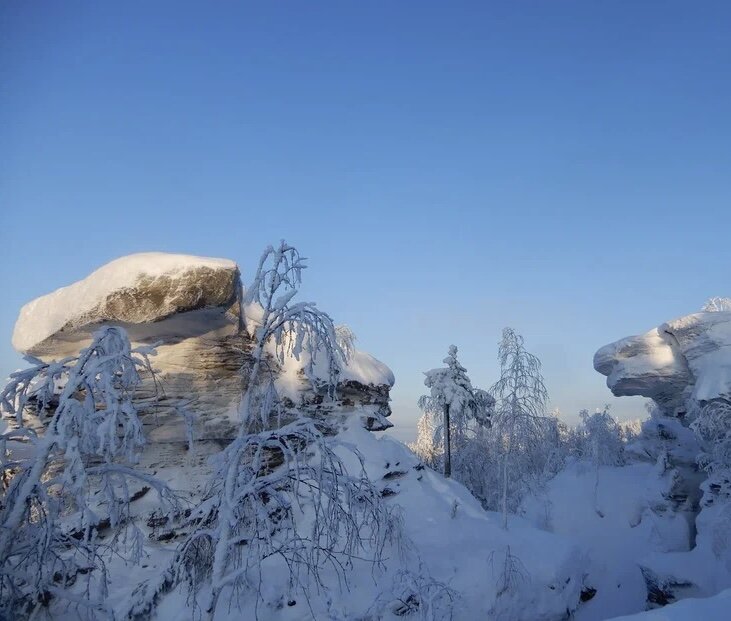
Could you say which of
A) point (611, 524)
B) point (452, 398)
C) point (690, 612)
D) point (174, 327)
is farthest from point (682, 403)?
point (174, 327)

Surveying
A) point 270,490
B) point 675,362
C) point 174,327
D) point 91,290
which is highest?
point 675,362

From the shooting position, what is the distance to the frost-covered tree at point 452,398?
28.2m

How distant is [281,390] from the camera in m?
17.7

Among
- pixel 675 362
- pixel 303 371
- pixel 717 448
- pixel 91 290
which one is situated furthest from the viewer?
pixel 675 362

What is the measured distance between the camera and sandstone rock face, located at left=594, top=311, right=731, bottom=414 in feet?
87.6

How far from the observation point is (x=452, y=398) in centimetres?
2814

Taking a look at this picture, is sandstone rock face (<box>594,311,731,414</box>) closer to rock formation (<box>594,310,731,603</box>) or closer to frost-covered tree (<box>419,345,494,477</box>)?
rock formation (<box>594,310,731,603</box>)

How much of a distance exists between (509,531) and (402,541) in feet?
19.4

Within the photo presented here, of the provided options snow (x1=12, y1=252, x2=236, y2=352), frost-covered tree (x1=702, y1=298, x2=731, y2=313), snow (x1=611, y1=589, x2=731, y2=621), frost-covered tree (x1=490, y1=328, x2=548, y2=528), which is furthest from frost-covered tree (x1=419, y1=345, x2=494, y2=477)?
frost-covered tree (x1=702, y1=298, x2=731, y2=313)

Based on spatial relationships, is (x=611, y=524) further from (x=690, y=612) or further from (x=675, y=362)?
(x=690, y=612)

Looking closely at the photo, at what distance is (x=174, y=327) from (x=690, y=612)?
14280 millimetres

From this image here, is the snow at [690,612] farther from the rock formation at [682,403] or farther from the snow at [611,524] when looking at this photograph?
the rock formation at [682,403]

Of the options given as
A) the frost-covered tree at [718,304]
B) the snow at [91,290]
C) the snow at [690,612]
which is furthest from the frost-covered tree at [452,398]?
the frost-covered tree at [718,304]

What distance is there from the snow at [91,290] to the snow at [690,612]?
12.3m
